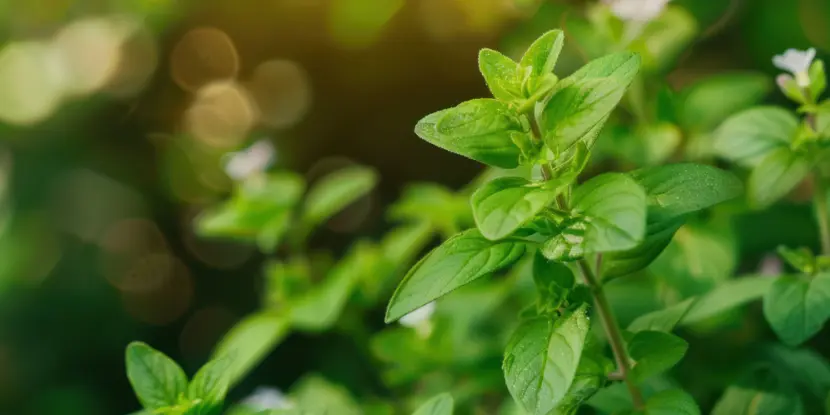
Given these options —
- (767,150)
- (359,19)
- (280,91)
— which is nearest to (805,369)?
(767,150)

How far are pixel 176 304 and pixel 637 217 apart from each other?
1.48 m

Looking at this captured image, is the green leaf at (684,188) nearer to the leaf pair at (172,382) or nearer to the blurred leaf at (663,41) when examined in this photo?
the leaf pair at (172,382)

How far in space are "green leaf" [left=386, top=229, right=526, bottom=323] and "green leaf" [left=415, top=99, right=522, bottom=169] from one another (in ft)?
0.19

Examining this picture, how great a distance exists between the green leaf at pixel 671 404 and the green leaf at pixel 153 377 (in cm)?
37

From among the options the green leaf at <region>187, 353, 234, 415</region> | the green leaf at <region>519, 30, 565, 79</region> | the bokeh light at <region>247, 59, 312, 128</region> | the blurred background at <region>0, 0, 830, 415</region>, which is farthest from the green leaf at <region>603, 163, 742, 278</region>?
the bokeh light at <region>247, 59, 312, 128</region>

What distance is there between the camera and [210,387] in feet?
2.41

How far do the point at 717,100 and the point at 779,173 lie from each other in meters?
0.30

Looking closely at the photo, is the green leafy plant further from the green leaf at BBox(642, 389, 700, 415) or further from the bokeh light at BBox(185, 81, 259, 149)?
the bokeh light at BBox(185, 81, 259, 149)

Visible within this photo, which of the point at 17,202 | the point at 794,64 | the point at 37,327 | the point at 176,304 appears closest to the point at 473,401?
the point at 794,64

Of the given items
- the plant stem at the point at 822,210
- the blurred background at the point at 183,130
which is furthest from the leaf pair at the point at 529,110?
the blurred background at the point at 183,130

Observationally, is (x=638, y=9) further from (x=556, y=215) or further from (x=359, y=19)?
(x=359, y=19)

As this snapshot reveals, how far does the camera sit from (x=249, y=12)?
208cm

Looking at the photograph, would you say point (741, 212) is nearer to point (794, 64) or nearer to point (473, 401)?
point (794, 64)

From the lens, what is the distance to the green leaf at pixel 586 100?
Result: 0.60 metres
